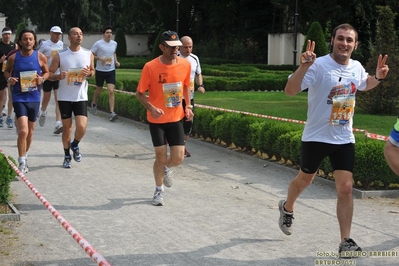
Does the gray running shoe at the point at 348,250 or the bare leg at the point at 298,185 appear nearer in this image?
the gray running shoe at the point at 348,250

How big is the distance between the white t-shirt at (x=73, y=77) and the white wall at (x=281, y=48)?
1429 inches

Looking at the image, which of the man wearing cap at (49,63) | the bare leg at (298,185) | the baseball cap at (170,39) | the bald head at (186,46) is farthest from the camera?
the man wearing cap at (49,63)

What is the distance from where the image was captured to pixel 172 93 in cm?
912

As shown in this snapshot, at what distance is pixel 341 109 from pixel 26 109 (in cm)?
548

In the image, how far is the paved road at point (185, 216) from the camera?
6.97 metres

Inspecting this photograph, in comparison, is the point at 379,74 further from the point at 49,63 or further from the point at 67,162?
the point at 49,63

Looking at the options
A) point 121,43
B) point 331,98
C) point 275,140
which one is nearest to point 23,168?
point 275,140

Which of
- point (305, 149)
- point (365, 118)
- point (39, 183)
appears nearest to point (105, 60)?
point (365, 118)

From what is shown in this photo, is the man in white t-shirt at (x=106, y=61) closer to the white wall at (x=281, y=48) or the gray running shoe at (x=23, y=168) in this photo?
the gray running shoe at (x=23, y=168)

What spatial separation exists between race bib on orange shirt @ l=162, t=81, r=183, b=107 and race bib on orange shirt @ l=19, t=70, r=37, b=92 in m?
2.75

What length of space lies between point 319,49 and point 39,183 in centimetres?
2221

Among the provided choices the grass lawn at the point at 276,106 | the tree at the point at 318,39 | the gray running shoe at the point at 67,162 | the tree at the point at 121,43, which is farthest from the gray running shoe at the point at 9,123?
the tree at the point at 121,43

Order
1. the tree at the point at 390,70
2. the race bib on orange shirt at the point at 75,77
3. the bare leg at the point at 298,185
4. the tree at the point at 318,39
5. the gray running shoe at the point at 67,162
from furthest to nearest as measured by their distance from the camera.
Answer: the tree at the point at 318,39, the tree at the point at 390,70, the gray running shoe at the point at 67,162, the race bib on orange shirt at the point at 75,77, the bare leg at the point at 298,185

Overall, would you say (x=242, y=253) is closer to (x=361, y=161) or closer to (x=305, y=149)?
(x=305, y=149)
